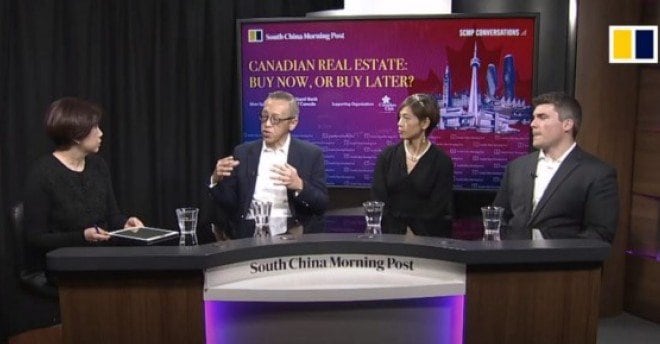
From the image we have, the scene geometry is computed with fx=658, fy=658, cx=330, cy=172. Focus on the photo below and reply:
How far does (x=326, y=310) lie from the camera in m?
2.07

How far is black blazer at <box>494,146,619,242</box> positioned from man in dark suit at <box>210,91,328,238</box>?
3.20ft

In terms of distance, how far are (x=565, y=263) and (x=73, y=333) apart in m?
1.53

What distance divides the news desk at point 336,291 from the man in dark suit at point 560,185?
677 mm

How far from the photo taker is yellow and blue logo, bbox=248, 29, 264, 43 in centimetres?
427

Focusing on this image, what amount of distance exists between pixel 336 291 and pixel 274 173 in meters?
1.27

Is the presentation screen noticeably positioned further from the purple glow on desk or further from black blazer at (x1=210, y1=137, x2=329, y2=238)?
the purple glow on desk

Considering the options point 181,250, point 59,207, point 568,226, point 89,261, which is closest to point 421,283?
point 181,250

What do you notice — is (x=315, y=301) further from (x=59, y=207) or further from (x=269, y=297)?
(x=59, y=207)

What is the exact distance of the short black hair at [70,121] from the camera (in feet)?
9.52

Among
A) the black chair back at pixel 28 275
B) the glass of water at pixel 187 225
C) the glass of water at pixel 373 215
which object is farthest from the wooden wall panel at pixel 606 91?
the black chair back at pixel 28 275

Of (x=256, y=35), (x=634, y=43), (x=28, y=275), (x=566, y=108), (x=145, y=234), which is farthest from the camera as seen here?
(x=256, y=35)

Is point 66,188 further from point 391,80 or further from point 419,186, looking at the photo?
point 391,80

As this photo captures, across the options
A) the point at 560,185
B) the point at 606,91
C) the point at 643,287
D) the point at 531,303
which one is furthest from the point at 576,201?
the point at 643,287

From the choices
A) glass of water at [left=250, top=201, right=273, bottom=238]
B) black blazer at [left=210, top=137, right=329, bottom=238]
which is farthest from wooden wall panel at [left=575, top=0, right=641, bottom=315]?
glass of water at [left=250, top=201, right=273, bottom=238]
